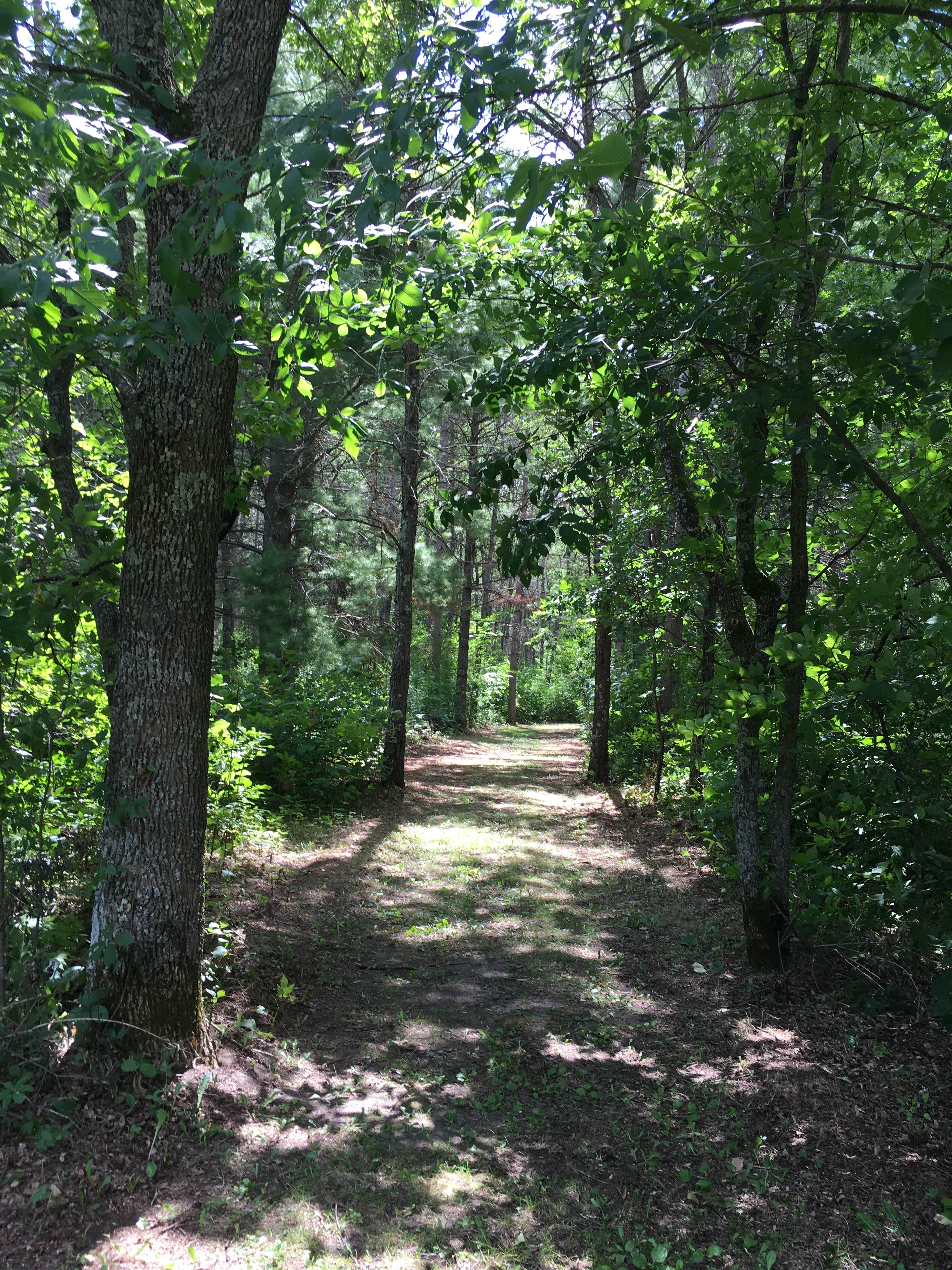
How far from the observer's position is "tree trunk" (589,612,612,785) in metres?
12.4

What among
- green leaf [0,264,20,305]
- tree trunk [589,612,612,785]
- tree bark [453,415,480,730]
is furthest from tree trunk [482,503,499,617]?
green leaf [0,264,20,305]

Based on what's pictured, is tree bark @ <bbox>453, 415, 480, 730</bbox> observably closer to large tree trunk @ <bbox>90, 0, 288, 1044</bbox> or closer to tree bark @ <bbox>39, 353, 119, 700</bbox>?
tree bark @ <bbox>39, 353, 119, 700</bbox>

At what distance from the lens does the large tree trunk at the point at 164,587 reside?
129 inches

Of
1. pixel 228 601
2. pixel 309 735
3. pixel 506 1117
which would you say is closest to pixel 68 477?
pixel 506 1117

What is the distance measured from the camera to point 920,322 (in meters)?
2.03

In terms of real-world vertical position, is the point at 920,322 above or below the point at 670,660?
above

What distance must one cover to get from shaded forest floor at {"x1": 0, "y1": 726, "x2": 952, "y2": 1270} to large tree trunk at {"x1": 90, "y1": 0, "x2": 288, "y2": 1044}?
1.52 ft

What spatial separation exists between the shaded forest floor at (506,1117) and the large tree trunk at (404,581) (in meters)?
4.73

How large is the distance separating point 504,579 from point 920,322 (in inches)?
105

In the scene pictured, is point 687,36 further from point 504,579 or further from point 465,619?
point 465,619

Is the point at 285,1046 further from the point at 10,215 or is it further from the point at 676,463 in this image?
the point at 10,215

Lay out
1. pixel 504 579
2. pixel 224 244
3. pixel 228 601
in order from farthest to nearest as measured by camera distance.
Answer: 1. pixel 228 601
2. pixel 504 579
3. pixel 224 244

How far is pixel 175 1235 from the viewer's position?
2.61 meters

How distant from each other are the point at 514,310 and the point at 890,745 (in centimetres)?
336
